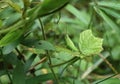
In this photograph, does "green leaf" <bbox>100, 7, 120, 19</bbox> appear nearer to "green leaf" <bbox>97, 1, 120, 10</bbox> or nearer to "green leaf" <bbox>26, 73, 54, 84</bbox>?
"green leaf" <bbox>97, 1, 120, 10</bbox>

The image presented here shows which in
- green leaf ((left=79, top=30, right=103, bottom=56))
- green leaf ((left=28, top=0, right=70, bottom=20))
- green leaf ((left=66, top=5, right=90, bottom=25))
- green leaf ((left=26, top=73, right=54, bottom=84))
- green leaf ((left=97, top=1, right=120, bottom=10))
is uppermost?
green leaf ((left=28, top=0, right=70, bottom=20))

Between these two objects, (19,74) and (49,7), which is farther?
(19,74)

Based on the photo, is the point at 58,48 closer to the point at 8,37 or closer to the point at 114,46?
the point at 8,37

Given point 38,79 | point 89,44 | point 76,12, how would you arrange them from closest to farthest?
point 89,44 → point 38,79 → point 76,12

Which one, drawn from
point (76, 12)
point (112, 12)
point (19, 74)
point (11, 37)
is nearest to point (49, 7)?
point (11, 37)

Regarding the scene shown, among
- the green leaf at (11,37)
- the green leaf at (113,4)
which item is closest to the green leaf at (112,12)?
the green leaf at (113,4)

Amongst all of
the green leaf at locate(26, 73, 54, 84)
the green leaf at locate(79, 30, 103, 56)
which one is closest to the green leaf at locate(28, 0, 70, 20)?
the green leaf at locate(79, 30, 103, 56)

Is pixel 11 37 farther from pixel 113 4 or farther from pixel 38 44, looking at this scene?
pixel 113 4

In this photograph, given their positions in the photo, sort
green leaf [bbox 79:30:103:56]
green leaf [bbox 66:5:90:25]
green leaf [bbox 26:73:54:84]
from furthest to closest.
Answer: green leaf [bbox 66:5:90:25]
green leaf [bbox 26:73:54:84]
green leaf [bbox 79:30:103:56]

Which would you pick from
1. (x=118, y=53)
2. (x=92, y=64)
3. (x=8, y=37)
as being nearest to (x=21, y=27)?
(x=8, y=37)
